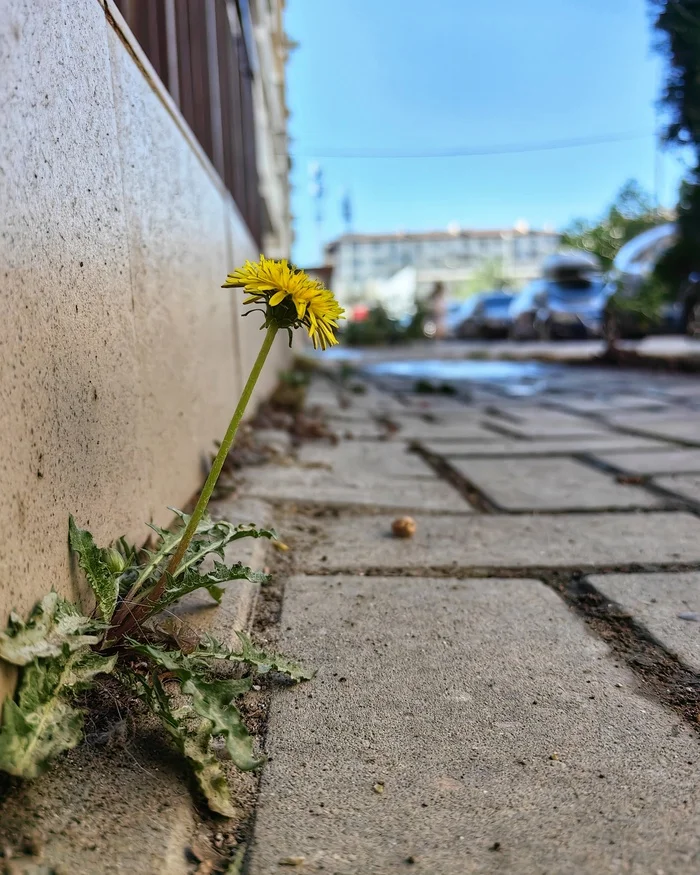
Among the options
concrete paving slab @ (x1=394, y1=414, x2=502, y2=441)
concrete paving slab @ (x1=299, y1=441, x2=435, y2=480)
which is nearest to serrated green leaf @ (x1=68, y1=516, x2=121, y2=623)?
concrete paving slab @ (x1=299, y1=441, x2=435, y2=480)

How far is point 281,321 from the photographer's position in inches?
36.4

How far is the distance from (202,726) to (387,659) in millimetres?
344

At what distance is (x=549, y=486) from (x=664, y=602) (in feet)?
3.25

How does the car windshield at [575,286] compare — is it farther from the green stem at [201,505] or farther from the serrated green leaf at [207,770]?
the serrated green leaf at [207,770]

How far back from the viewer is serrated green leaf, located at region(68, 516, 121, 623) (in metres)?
0.92

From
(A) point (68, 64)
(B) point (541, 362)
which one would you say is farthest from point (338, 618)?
(B) point (541, 362)

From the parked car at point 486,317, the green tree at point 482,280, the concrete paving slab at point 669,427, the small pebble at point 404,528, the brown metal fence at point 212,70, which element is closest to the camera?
the small pebble at point 404,528

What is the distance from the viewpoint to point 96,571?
93cm

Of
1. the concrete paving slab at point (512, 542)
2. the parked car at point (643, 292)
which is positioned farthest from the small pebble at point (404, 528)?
the parked car at point (643, 292)

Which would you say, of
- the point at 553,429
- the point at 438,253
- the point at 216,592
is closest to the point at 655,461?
the point at 553,429

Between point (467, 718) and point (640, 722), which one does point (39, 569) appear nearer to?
point (467, 718)

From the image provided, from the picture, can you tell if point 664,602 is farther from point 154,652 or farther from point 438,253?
point 438,253

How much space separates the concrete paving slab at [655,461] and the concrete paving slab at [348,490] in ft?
2.37

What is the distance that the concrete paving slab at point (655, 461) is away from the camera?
2.49 meters
